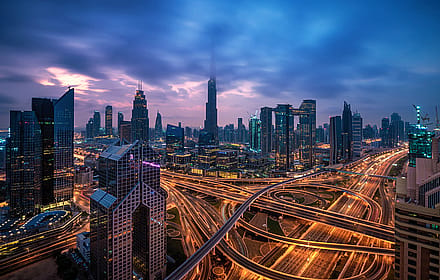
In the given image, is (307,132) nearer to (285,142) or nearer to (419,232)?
(285,142)

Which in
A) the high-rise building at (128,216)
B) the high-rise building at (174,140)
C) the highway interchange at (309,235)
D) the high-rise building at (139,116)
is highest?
the high-rise building at (139,116)

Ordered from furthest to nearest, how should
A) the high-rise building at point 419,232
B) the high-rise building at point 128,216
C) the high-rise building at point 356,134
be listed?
the high-rise building at point 356,134, the high-rise building at point 128,216, the high-rise building at point 419,232

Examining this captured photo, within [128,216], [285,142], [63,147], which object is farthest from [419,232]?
[285,142]

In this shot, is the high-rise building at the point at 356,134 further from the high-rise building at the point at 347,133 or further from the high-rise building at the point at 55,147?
the high-rise building at the point at 55,147

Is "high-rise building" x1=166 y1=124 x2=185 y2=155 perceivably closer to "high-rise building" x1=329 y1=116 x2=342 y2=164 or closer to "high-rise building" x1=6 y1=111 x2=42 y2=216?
"high-rise building" x1=6 y1=111 x2=42 y2=216

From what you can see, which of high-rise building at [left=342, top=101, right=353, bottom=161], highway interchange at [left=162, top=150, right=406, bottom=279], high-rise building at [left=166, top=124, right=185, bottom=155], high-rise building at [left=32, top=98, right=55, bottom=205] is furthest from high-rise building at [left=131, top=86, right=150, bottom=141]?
high-rise building at [left=342, top=101, right=353, bottom=161]

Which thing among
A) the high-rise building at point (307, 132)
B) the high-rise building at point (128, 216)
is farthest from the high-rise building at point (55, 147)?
the high-rise building at point (307, 132)
